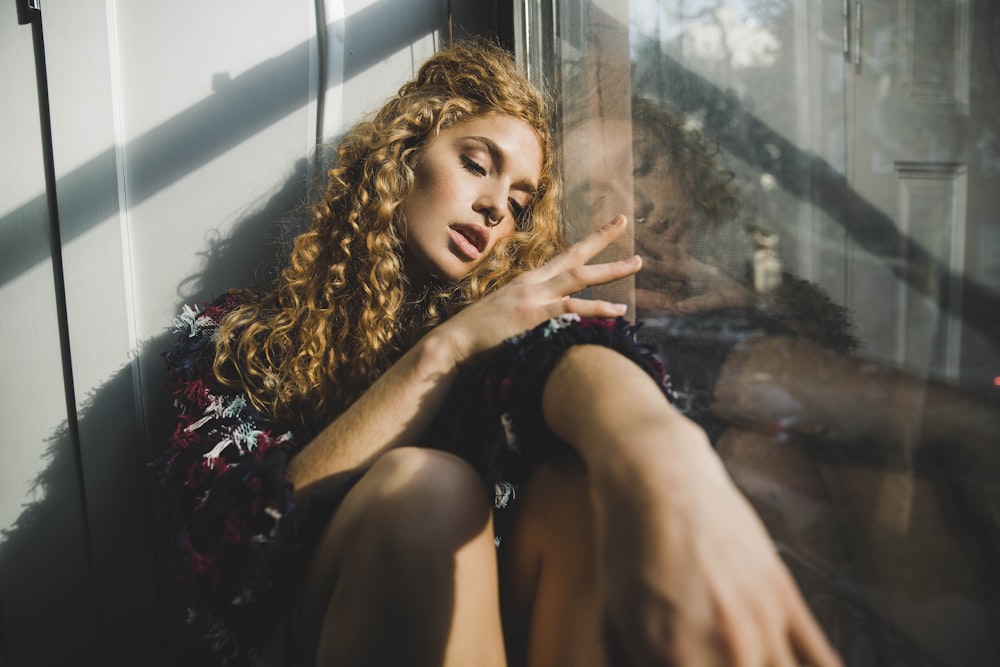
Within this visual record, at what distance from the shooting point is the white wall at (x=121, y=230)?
1156mm

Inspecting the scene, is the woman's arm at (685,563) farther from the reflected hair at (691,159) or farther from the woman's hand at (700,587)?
the reflected hair at (691,159)

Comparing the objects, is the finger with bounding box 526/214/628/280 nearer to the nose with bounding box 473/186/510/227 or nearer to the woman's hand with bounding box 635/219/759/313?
the woman's hand with bounding box 635/219/759/313

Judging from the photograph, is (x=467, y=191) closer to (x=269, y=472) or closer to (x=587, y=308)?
(x=587, y=308)

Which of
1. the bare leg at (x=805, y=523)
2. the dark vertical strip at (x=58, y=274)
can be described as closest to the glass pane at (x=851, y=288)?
the bare leg at (x=805, y=523)

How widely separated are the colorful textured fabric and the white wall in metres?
0.46

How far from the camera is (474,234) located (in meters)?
1.00

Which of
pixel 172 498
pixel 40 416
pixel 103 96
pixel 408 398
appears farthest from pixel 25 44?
pixel 408 398

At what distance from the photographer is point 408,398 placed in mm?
795

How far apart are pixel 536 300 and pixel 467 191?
30 cm

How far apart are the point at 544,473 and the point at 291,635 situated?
0.37 m

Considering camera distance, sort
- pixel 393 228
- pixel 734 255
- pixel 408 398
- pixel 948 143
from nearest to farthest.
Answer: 1. pixel 948 143
2. pixel 734 255
3. pixel 408 398
4. pixel 393 228

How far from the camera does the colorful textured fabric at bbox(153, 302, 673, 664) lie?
65 centimetres

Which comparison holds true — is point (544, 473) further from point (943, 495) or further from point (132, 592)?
point (132, 592)

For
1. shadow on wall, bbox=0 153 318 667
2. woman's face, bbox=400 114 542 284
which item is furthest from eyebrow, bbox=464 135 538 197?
shadow on wall, bbox=0 153 318 667
